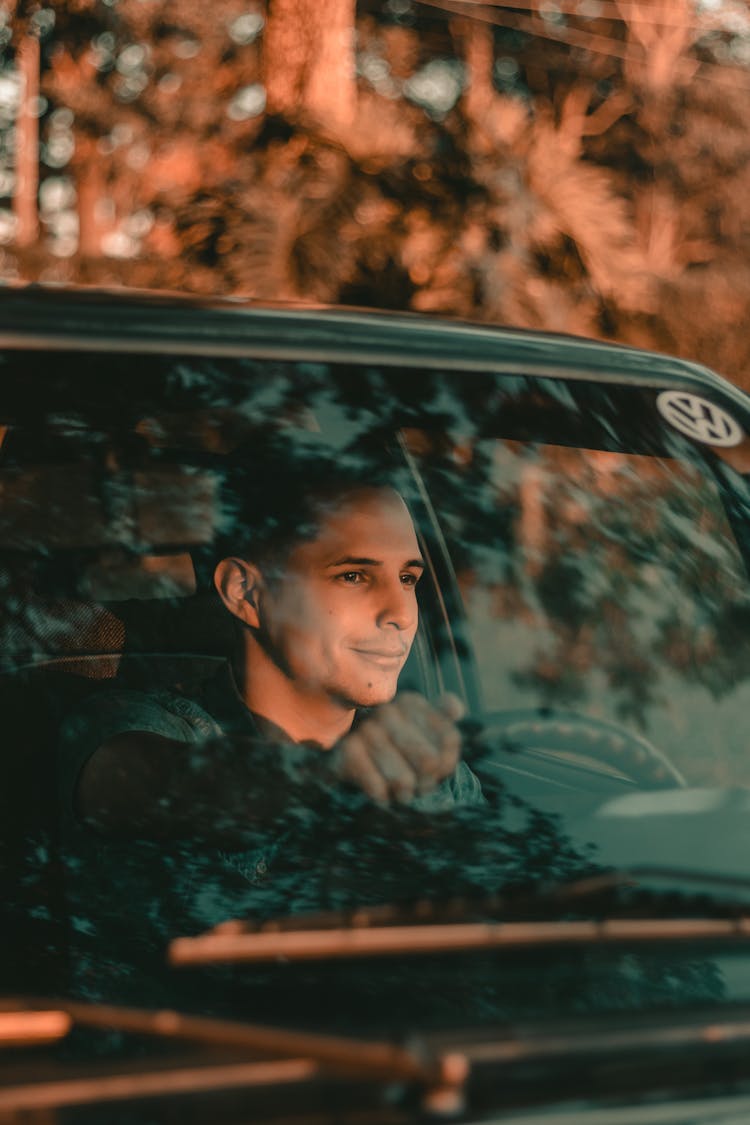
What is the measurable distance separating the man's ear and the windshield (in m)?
0.04

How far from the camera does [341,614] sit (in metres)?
2.03

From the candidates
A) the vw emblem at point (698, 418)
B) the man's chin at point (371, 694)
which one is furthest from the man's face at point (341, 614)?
the vw emblem at point (698, 418)

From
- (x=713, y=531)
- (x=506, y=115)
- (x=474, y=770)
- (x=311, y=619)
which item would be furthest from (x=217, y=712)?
(x=506, y=115)

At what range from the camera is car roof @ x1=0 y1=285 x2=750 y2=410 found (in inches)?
77.7

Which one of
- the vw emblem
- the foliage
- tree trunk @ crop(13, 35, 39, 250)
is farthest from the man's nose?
tree trunk @ crop(13, 35, 39, 250)

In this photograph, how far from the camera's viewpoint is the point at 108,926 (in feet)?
5.36

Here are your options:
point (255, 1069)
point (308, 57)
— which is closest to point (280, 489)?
point (255, 1069)

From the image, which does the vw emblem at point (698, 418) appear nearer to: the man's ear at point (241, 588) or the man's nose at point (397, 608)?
the man's nose at point (397, 608)

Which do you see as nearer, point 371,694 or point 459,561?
point 371,694

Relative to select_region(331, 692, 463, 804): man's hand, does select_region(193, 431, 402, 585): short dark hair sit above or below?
above

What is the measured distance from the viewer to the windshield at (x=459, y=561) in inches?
77.1

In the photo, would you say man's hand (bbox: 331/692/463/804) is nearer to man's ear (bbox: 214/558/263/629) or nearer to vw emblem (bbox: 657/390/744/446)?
man's ear (bbox: 214/558/263/629)

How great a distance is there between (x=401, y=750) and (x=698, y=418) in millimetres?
686

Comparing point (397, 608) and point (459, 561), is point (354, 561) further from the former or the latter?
point (459, 561)
